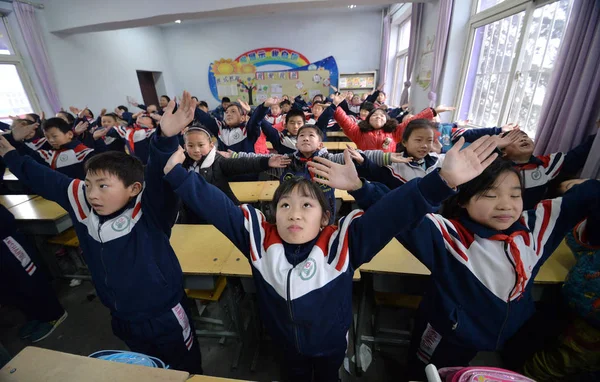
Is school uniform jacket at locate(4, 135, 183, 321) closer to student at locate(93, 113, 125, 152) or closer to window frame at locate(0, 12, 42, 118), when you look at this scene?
student at locate(93, 113, 125, 152)

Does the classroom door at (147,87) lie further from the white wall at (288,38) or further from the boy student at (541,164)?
the boy student at (541,164)

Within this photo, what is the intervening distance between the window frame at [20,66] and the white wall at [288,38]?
4.80 meters

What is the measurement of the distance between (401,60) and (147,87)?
842 cm

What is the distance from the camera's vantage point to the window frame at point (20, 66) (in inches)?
190

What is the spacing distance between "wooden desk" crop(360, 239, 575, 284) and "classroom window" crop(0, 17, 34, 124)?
7.17 m

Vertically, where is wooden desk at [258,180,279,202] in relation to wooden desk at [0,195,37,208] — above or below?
above

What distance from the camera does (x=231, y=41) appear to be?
863 centimetres

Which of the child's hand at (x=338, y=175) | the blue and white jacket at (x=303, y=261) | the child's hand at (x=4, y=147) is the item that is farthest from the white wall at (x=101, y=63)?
the child's hand at (x=338, y=175)

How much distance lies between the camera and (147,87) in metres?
8.73

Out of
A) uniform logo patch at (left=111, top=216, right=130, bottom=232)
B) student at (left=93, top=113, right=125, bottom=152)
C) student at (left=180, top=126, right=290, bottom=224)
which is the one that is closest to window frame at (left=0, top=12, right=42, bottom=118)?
student at (left=93, top=113, right=125, bottom=152)

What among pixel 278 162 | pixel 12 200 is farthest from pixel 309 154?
pixel 12 200

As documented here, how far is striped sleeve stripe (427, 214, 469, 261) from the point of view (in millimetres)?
973

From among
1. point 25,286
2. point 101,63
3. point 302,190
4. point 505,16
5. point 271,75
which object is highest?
point 101,63

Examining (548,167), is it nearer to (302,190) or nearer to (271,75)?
(302,190)
